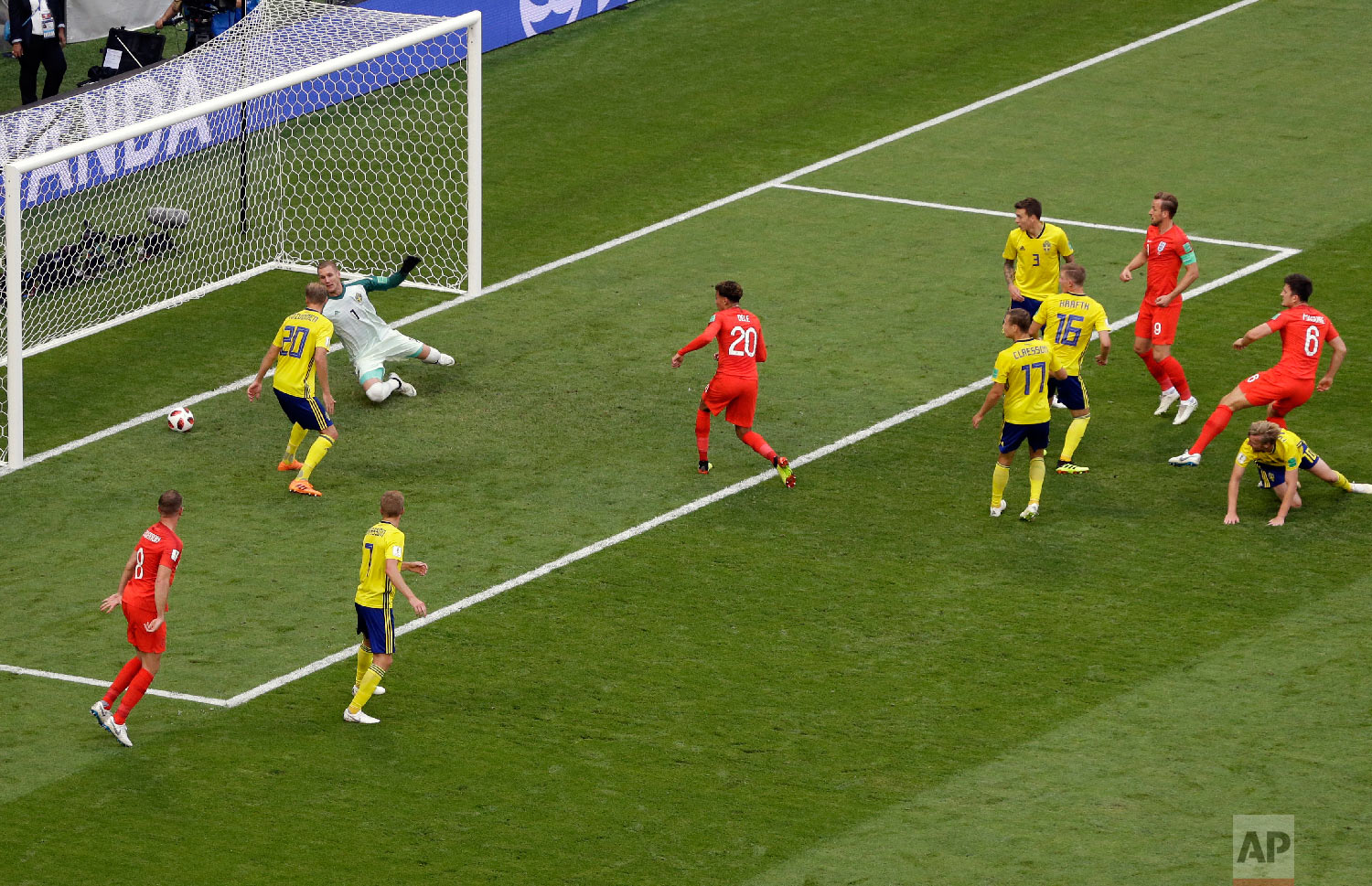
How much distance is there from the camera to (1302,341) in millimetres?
17094

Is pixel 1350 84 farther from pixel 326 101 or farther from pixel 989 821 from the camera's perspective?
pixel 989 821

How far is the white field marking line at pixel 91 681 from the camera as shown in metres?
14.2

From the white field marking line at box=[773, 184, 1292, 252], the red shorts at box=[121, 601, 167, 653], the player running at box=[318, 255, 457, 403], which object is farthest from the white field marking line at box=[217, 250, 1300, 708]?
the player running at box=[318, 255, 457, 403]

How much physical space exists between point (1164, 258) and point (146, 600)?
31.5 ft

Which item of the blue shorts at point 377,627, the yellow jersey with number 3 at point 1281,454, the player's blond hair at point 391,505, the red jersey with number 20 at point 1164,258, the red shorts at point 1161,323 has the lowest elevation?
the blue shorts at point 377,627

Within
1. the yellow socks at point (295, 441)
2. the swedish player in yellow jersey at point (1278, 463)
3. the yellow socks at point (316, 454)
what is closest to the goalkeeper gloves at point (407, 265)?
the yellow socks at point (295, 441)

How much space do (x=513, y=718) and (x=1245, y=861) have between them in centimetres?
474

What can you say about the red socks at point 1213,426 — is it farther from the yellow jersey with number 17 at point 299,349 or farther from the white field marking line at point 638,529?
the yellow jersey with number 17 at point 299,349

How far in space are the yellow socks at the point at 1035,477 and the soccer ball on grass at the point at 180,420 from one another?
24.7ft

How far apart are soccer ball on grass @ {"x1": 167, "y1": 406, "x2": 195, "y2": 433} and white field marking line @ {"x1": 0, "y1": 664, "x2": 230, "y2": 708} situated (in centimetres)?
460

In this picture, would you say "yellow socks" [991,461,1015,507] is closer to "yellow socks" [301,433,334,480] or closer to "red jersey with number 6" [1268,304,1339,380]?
"red jersey with number 6" [1268,304,1339,380]

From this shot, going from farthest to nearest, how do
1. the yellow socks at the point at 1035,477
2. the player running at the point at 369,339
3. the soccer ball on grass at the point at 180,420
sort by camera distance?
1. the player running at the point at 369,339
2. the soccer ball on grass at the point at 180,420
3. the yellow socks at the point at 1035,477

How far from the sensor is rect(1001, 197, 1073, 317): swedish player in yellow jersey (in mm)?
18609

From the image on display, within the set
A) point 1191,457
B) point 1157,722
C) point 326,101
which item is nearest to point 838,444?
point 1191,457
